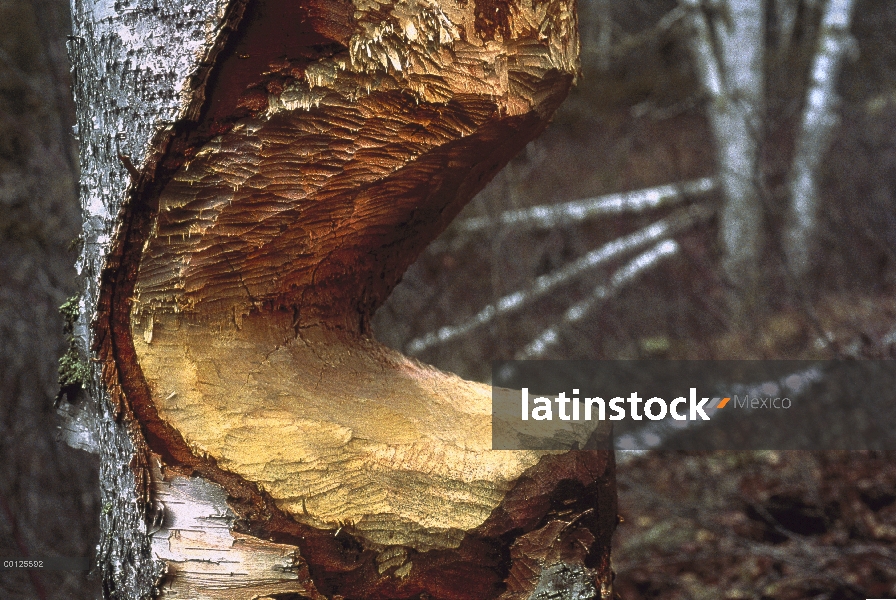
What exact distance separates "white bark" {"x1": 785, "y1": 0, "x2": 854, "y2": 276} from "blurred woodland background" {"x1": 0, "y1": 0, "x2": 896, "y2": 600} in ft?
0.05

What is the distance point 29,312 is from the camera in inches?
88.5

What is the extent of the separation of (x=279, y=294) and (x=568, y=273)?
3.85 m

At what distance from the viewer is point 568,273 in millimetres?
4664

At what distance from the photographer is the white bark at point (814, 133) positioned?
14.1 feet

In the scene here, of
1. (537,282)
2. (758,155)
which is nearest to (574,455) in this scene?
(758,155)

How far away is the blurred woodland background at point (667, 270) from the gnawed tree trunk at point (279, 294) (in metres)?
0.28

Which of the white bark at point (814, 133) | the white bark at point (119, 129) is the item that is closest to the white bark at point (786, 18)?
the white bark at point (814, 133)

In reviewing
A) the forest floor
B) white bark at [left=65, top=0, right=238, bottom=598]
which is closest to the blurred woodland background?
the forest floor

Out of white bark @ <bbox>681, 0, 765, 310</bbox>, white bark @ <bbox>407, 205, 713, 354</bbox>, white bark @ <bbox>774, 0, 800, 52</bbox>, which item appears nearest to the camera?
white bark @ <bbox>407, 205, 713, 354</bbox>

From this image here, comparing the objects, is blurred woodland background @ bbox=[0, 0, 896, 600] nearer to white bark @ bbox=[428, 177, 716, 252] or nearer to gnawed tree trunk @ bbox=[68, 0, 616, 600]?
white bark @ bbox=[428, 177, 716, 252]

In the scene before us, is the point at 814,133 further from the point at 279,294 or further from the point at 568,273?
the point at 279,294

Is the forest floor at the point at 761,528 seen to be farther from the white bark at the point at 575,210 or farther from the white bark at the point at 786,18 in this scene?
the white bark at the point at 786,18

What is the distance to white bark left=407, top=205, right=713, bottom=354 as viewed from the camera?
11.0ft

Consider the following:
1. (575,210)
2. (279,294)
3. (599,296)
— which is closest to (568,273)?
(599,296)
